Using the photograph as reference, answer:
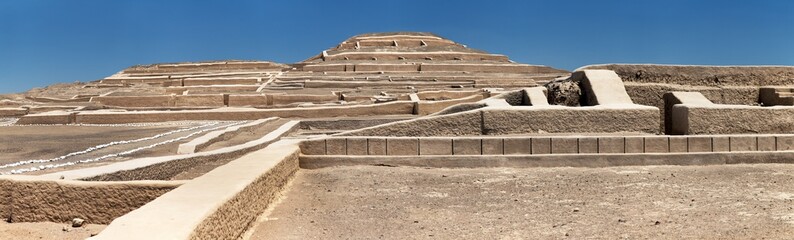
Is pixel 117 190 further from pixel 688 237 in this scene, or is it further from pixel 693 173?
pixel 693 173

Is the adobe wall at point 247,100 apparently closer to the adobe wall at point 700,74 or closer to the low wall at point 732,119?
the adobe wall at point 700,74

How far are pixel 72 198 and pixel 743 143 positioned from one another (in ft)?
21.7

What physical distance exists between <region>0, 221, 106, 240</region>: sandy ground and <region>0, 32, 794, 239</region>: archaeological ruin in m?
0.03

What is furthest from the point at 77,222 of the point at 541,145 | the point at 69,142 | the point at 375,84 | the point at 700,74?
the point at 375,84

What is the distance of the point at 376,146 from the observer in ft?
22.8

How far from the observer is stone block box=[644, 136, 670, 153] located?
266 inches

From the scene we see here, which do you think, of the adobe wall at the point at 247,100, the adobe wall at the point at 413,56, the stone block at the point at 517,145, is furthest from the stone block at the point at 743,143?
the adobe wall at the point at 413,56

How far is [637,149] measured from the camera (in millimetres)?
6750

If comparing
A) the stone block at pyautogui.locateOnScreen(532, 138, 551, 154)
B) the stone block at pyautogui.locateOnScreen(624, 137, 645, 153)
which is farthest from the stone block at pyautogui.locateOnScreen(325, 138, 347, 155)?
the stone block at pyautogui.locateOnScreen(624, 137, 645, 153)

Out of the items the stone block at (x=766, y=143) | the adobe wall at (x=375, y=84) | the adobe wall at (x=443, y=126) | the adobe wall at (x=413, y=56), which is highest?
the adobe wall at (x=413, y=56)

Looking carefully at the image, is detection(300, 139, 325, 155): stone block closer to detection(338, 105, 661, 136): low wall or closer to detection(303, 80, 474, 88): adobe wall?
detection(338, 105, 661, 136): low wall

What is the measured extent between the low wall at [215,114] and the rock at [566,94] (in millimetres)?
7485

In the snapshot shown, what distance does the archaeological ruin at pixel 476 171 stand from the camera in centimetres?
427

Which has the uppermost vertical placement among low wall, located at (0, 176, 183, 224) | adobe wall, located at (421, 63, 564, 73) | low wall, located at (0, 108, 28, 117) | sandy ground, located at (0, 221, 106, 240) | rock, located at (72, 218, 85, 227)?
adobe wall, located at (421, 63, 564, 73)
